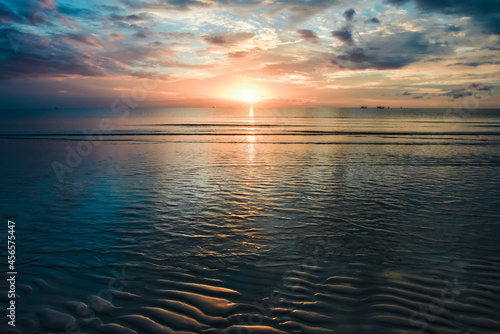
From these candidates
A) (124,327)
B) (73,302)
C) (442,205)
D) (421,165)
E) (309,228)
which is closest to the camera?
(124,327)

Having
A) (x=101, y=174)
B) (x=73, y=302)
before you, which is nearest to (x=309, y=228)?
(x=73, y=302)

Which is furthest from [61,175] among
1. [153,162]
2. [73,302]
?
[73,302]

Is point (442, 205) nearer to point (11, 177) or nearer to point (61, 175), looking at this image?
point (61, 175)

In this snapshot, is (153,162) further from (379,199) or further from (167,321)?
(167,321)

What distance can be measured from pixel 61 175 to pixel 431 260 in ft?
52.3

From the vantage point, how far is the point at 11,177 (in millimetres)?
14828

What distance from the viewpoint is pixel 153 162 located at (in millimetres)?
19672

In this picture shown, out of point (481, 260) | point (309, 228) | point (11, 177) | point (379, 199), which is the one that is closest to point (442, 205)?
point (379, 199)

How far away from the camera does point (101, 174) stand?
15.7m

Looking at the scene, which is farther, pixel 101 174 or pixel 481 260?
pixel 101 174

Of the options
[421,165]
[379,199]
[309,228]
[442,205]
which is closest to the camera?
[309,228]

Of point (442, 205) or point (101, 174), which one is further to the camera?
point (101, 174)

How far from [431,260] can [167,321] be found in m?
5.41

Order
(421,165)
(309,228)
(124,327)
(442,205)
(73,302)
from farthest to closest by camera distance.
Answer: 1. (421,165)
2. (442,205)
3. (309,228)
4. (73,302)
5. (124,327)
